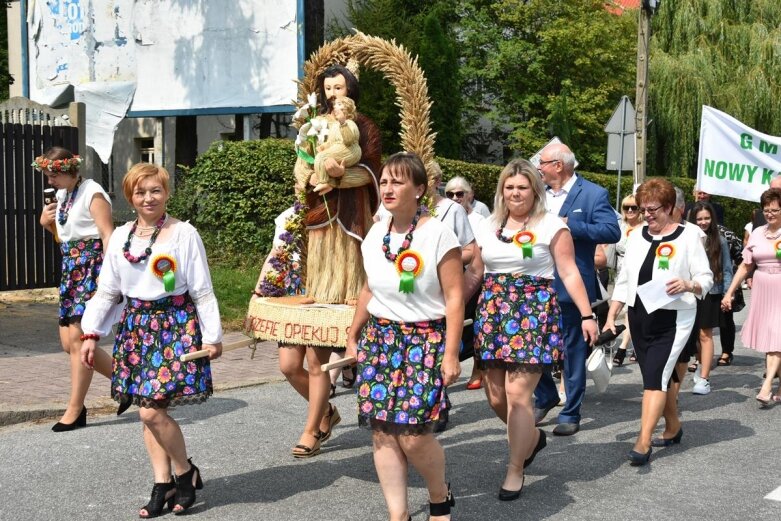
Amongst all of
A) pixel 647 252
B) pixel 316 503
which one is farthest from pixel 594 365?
pixel 316 503

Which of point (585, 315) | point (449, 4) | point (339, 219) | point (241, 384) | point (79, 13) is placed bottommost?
point (241, 384)

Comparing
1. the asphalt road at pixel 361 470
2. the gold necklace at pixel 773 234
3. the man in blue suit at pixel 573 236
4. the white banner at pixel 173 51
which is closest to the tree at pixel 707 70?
the white banner at pixel 173 51

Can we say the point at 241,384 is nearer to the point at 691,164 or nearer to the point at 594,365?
the point at 594,365

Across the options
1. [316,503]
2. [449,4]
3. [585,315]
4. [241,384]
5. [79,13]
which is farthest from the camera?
[449,4]

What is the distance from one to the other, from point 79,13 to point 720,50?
59.3 feet

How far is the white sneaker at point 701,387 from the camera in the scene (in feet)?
29.5

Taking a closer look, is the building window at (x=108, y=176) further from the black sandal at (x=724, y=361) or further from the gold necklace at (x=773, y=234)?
the gold necklace at (x=773, y=234)

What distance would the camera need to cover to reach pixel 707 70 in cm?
2938

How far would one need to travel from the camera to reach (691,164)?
29.7 m

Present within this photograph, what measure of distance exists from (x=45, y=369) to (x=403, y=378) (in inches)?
221

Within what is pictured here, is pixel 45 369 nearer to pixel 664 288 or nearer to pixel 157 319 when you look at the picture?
pixel 157 319

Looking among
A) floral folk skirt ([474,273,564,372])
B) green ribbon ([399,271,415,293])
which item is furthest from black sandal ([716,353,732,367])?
green ribbon ([399,271,415,293])

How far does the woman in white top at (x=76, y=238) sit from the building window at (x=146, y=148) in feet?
67.4

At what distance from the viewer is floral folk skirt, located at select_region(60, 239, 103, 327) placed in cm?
716
